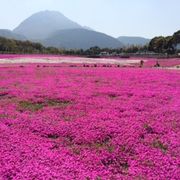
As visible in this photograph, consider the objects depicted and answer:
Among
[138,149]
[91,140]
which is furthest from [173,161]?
[91,140]

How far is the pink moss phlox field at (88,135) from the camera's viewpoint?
10.5 metres

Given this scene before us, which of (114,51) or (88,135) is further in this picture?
(114,51)

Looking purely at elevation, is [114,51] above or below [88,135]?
above

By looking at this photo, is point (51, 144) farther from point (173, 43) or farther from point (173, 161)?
point (173, 43)

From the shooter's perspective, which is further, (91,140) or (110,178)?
(91,140)

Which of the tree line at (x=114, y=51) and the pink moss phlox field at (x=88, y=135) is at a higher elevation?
the tree line at (x=114, y=51)

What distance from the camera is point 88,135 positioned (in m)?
13.9

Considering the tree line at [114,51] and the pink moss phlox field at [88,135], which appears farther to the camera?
the tree line at [114,51]

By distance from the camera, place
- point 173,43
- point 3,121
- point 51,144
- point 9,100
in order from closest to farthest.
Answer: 1. point 51,144
2. point 3,121
3. point 9,100
4. point 173,43

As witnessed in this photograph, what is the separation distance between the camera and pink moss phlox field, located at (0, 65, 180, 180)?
10.5m

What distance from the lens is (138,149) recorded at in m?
12.3

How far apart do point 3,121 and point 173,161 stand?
8.06 m

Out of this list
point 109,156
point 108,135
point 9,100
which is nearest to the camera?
point 109,156

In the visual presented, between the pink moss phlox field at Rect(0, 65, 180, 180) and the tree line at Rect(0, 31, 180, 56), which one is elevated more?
the tree line at Rect(0, 31, 180, 56)
